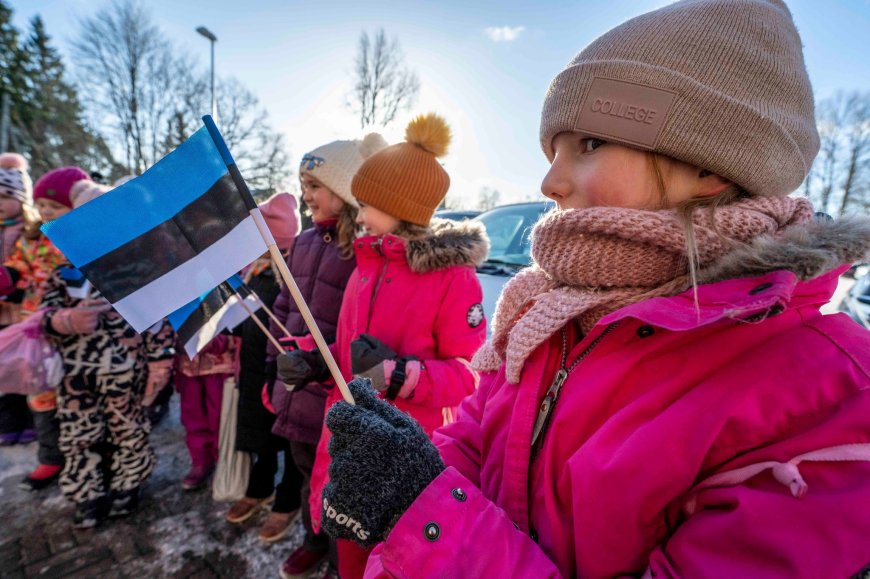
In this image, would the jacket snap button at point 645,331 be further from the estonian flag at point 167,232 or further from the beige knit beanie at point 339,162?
the beige knit beanie at point 339,162

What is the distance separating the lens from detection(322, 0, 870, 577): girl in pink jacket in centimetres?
61

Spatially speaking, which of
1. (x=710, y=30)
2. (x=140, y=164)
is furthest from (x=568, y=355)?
(x=140, y=164)

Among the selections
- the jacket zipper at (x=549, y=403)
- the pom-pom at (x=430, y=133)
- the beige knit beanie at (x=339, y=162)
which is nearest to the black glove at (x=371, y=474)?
the jacket zipper at (x=549, y=403)

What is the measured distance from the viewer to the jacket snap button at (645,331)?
2.66 ft

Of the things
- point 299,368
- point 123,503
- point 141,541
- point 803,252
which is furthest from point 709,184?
point 123,503

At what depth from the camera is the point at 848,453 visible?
0.56 meters

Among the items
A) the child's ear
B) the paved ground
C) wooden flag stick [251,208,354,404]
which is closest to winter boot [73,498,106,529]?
the paved ground

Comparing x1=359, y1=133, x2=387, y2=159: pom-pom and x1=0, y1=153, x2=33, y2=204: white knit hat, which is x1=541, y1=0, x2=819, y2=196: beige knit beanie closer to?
x1=359, y1=133, x2=387, y2=159: pom-pom

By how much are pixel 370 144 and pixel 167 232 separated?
6.00 feet

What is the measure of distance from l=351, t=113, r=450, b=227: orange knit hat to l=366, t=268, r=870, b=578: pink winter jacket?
1.36 metres

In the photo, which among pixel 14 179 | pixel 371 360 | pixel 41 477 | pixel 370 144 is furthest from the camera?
pixel 14 179

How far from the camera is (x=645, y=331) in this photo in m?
0.82

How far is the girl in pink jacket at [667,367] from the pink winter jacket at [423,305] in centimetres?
85

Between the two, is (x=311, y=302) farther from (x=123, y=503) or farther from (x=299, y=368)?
(x=123, y=503)
